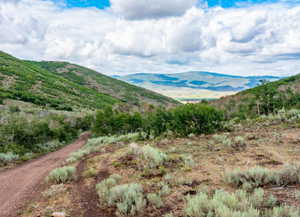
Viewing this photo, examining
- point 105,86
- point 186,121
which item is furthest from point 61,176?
point 105,86

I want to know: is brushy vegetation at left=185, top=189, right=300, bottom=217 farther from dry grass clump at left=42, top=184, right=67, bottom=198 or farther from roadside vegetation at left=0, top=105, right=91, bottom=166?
roadside vegetation at left=0, top=105, right=91, bottom=166

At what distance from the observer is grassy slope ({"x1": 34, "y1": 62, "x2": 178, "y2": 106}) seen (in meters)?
142

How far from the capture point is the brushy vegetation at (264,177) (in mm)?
5676

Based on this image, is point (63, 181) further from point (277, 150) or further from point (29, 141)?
point (29, 141)

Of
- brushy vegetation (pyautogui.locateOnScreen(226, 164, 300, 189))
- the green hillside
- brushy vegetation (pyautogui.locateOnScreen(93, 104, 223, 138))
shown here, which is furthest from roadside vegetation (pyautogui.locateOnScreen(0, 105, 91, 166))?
the green hillside

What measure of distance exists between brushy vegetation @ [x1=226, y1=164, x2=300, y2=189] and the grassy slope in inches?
4737

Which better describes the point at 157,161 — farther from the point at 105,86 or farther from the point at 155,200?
the point at 105,86

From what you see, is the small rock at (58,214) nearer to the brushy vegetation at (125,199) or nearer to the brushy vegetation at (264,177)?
the brushy vegetation at (125,199)

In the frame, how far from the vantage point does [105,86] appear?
155000 millimetres

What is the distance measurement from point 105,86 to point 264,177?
15440 cm

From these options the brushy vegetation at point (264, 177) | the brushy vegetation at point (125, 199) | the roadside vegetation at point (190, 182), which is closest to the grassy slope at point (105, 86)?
the roadside vegetation at point (190, 182)

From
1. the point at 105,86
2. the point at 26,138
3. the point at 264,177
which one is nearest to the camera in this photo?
the point at 264,177

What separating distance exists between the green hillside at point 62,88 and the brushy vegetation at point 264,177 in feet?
200

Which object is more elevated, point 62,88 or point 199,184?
point 62,88
